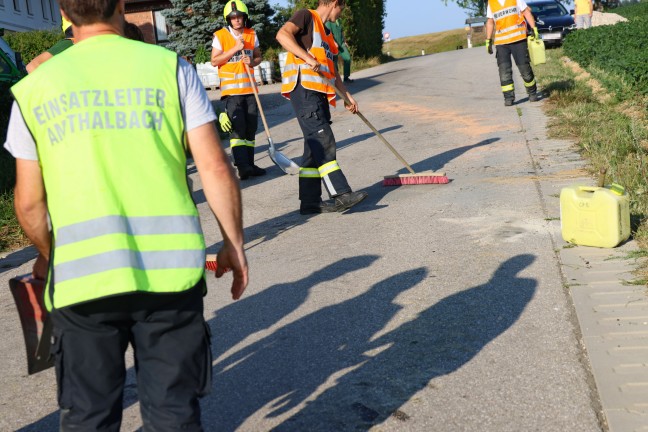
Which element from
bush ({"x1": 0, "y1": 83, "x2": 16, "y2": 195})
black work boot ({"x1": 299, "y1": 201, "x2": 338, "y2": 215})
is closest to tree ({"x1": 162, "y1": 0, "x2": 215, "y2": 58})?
bush ({"x1": 0, "y1": 83, "x2": 16, "y2": 195})

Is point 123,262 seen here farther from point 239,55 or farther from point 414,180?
point 239,55

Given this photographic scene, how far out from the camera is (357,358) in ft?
14.6

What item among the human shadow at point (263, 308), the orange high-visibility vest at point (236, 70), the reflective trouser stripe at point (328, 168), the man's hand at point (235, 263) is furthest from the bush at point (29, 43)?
the man's hand at point (235, 263)

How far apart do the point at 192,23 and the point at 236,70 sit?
2092 centimetres

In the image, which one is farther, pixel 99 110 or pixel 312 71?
pixel 312 71

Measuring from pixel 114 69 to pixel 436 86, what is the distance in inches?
674

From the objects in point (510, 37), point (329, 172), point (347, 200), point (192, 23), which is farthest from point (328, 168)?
point (192, 23)

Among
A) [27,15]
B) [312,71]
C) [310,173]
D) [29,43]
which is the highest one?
[27,15]

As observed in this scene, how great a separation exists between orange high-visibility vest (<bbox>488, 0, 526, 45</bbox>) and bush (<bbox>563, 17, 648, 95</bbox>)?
1.63 metres

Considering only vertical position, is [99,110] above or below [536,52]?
above

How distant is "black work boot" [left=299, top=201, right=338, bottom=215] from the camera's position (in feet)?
26.6

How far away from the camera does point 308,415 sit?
3836mm

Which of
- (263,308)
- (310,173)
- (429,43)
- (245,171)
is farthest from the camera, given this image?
A: (429,43)

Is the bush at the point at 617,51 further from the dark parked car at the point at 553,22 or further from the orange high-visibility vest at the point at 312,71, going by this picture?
the orange high-visibility vest at the point at 312,71
